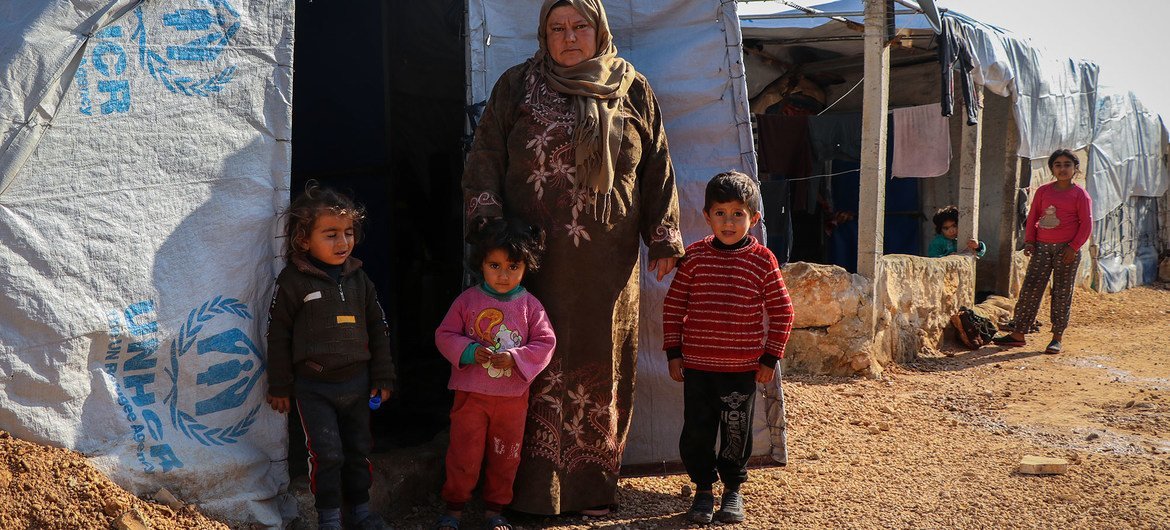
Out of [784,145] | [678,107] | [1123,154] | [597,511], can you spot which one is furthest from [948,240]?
[597,511]

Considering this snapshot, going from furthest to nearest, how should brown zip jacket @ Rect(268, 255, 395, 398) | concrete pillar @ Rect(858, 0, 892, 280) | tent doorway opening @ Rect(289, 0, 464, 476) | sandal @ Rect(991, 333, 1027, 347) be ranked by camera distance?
sandal @ Rect(991, 333, 1027, 347) → concrete pillar @ Rect(858, 0, 892, 280) → tent doorway opening @ Rect(289, 0, 464, 476) → brown zip jacket @ Rect(268, 255, 395, 398)

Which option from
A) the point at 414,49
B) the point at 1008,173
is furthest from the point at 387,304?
the point at 1008,173

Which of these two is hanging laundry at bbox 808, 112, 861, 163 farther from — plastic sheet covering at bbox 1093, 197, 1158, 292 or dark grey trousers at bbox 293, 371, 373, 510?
dark grey trousers at bbox 293, 371, 373, 510

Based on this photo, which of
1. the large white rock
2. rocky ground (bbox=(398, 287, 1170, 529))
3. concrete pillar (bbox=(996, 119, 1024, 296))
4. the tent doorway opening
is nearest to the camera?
rocky ground (bbox=(398, 287, 1170, 529))

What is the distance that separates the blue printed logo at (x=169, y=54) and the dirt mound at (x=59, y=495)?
0.95 meters

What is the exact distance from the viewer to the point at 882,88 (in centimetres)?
632

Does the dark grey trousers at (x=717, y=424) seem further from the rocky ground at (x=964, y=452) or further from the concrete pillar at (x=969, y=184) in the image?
the concrete pillar at (x=969, y=184)

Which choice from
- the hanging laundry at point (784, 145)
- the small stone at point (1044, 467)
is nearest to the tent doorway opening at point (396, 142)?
the small stone at point (1044, 467)

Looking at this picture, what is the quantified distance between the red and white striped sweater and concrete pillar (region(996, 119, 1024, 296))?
6.73 m

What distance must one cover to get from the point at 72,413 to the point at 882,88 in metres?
5.44

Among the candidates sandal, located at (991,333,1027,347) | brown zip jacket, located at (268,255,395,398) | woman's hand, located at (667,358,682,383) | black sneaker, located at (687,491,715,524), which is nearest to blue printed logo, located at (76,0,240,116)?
brown zip jacket, located at (268,255,395,398)

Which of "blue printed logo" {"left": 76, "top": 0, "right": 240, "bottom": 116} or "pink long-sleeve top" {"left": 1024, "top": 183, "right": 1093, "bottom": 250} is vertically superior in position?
"blue printed logo" {"left": 76, "top": 0, "right": 240, "bottom": 116}

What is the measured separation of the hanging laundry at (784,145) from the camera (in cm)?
834

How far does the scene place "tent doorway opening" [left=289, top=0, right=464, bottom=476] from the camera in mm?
4324
